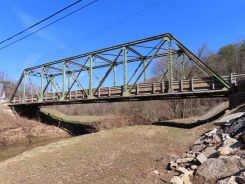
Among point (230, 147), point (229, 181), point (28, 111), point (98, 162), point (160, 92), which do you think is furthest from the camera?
point (28, 111)

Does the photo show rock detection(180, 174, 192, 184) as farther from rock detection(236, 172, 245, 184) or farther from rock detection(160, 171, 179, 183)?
rock detection(236, 172, 245, 184)

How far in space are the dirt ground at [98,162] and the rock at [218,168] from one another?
153cm

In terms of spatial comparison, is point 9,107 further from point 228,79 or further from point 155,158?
point 155,158

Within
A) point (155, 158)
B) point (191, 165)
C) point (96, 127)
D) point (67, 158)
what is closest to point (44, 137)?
point (96, 127)

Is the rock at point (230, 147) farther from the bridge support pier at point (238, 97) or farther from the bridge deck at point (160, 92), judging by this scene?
the bridge deck at point (160, 92)

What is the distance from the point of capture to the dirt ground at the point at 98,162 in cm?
955

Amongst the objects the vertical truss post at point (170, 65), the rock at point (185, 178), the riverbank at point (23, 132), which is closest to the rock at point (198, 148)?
the rock at point (185, 178)

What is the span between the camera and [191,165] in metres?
8.91

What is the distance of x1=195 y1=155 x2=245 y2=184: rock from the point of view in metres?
7.56

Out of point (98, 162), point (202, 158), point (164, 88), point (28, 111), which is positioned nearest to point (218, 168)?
point (202, 158)

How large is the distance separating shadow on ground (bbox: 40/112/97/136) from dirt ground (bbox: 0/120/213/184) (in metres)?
19.2

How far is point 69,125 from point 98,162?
103 ft

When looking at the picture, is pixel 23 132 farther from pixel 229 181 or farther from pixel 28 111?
pixel 229 181

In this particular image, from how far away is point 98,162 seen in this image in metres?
11.5
